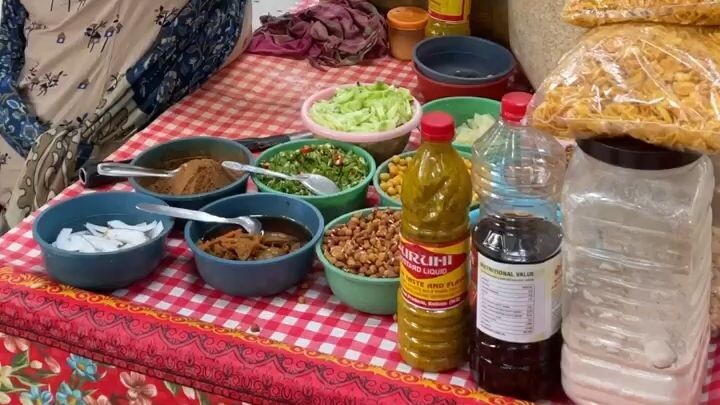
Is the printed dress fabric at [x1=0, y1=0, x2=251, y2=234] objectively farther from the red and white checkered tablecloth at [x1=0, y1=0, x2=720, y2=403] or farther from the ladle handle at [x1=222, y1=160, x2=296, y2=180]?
the ladle handle at [x1=222, y1=160, x2=296, y2=180]

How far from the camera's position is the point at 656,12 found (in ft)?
2.93

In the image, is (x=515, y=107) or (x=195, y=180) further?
(x=195, y=180)

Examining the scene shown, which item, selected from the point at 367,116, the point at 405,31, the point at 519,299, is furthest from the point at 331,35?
the point at 519,299

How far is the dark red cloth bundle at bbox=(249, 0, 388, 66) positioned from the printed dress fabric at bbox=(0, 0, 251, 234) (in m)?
0.09

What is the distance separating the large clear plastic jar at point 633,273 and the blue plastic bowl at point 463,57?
2.40 ft

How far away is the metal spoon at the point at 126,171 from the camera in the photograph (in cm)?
130

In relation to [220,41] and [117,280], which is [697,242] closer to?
[117,280]

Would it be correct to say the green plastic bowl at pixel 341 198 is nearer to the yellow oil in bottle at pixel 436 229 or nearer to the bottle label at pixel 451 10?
the yellow oil in bottle at pixel 436 229

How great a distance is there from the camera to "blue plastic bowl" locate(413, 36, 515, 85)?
1.61 m

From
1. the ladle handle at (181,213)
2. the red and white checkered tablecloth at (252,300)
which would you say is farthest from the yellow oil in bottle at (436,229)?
the ladle handle at (181,213)

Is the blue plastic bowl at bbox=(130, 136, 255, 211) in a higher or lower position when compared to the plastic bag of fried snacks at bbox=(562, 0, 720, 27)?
lower

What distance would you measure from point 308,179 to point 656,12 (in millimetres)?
553

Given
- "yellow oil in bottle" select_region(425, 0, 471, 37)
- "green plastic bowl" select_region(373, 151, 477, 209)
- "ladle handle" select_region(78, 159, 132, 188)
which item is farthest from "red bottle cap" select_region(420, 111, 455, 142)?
"yellow oil in bottle" select_region(425, 0, 471, 37)

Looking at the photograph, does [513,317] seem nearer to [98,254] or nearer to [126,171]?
[98,254]
